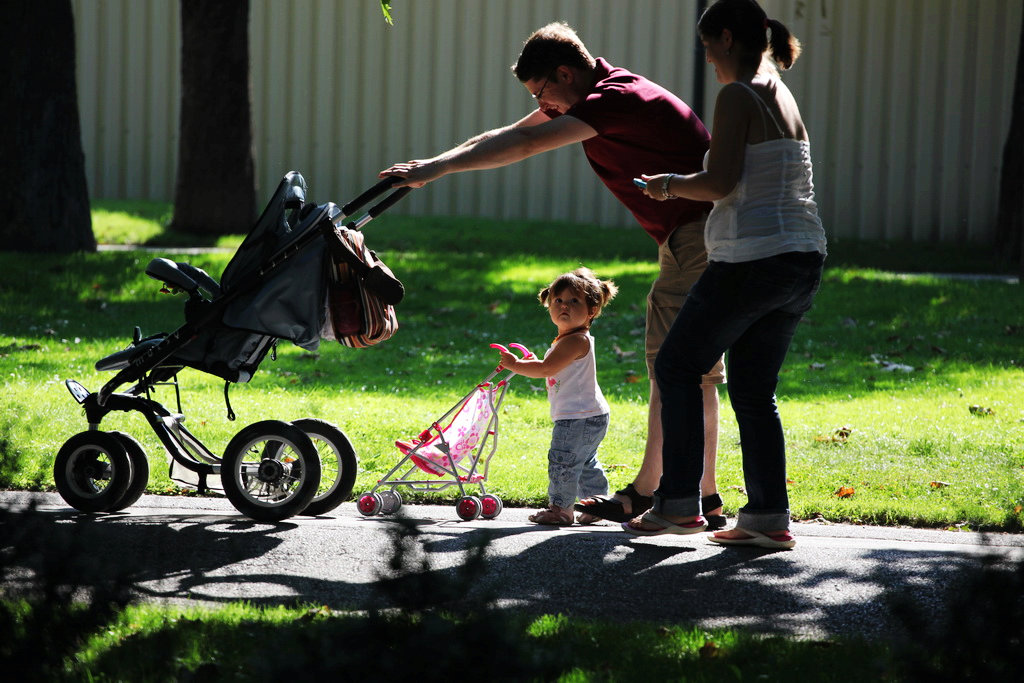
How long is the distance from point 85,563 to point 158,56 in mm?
17540

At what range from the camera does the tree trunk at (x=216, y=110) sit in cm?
1427

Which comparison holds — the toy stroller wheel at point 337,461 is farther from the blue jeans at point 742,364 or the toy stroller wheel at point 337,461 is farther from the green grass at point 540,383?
the blue jeans at point 742,364

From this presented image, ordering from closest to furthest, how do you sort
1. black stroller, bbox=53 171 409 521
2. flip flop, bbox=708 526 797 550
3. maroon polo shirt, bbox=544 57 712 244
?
flip flop, bbox=708 526 797 550, maroon polo shirt, bbox=544 57 712 244, black stroller, bbox=53 171 409 521

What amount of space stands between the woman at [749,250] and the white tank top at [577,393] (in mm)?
612

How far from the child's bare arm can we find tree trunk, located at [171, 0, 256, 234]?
9950 millimetres

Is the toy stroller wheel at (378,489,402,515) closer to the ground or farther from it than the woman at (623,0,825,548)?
closer to the ground

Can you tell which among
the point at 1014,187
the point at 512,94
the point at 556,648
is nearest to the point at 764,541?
the point at 556,648

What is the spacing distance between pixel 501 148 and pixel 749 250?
1.18 meters

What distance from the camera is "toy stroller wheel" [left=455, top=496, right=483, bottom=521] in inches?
214

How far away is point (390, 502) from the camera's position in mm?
5574

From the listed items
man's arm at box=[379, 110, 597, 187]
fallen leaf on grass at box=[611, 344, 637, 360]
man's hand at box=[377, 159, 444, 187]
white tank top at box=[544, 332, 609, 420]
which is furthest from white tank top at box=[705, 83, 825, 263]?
fallen leaf on grass at box=[611, 344, 637, 360]

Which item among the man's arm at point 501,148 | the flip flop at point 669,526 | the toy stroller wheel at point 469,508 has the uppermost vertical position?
the man's arm at point 501,148

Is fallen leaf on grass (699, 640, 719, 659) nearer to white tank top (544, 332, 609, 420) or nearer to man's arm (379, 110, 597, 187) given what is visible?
white tank top (544, 332, 609, 420)

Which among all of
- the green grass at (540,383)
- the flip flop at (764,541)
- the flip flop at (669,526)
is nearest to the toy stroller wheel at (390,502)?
the green grass at (540,383)
